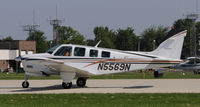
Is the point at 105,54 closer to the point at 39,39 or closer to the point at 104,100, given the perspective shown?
the point at 104,100

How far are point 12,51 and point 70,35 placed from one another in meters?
18.2

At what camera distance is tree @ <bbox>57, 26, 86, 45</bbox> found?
8446cm

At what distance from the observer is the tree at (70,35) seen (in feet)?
277

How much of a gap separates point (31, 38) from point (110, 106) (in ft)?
331

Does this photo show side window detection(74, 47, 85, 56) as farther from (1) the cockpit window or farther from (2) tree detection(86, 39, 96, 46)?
(2) tree detection(86, 39, 96, 46)

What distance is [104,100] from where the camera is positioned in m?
12.7

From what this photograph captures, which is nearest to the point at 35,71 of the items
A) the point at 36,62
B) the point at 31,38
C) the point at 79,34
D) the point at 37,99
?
Result: the point at 36,62

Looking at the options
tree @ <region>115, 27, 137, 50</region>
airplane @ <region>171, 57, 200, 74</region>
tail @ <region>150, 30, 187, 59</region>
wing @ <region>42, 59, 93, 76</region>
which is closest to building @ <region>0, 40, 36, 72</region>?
tree @ <region>115, 27, 137, 50</region>

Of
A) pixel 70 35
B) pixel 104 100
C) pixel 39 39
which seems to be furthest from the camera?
pixel 39 39

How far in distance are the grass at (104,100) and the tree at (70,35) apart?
6958 centimetres

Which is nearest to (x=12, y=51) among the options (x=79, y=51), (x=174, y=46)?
(x=79, y=51)

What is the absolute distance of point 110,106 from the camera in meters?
11.2

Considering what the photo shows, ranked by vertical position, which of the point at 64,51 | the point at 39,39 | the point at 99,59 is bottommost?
the point at 99,59

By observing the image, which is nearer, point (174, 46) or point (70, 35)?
point (174, 46)
